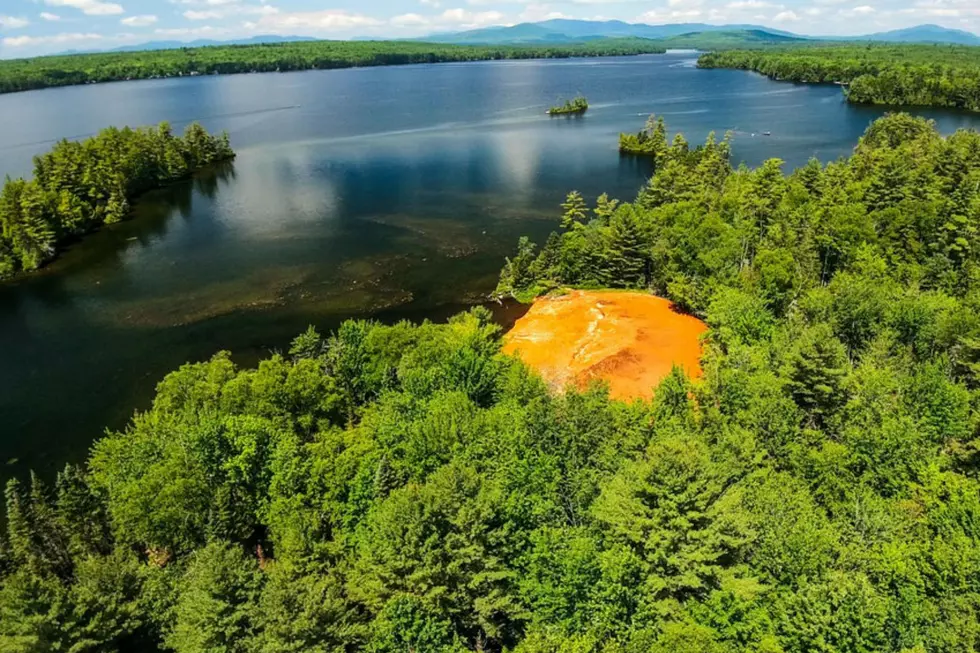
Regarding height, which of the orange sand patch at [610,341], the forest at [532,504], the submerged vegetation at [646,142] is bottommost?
the orange sand patch at [610,341]

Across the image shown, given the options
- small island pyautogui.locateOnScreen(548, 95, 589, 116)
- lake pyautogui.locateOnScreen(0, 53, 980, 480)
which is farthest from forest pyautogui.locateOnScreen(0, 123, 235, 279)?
small island pyautogui.locateOnScreen(548, 95, 589, 116)

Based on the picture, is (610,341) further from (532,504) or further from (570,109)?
(570,109)

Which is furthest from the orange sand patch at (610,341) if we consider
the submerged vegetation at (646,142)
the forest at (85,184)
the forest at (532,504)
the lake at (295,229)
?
the submerged vegetation at (646,142)

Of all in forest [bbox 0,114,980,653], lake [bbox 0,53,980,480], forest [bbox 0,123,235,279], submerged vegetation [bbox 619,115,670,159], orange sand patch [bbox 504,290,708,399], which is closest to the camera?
forest [bbox 0,114,980,653]

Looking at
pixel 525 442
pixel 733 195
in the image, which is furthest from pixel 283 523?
pixel 733 195

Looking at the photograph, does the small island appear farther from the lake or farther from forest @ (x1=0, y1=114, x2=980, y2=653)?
forest @ (x1=0, y1=114, x2=980, y2=653)

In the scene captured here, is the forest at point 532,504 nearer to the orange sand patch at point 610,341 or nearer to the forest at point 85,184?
the orange sand patch at point 610,341

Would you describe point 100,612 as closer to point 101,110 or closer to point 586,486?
point 586,486
